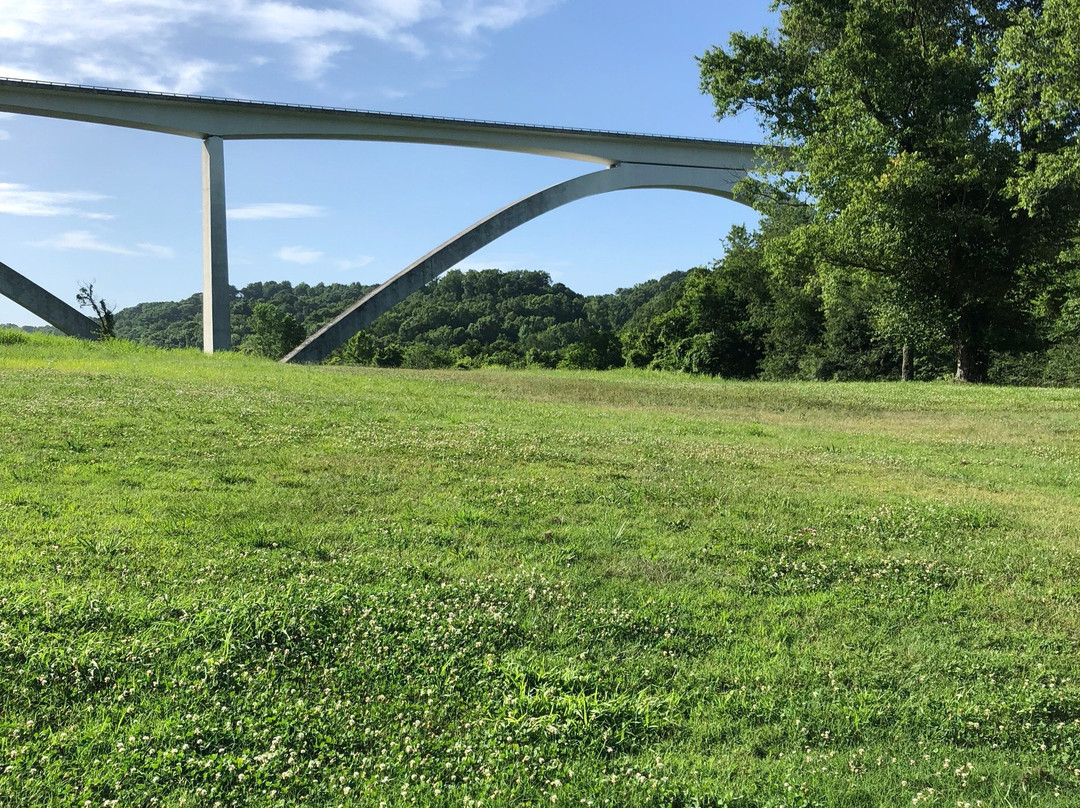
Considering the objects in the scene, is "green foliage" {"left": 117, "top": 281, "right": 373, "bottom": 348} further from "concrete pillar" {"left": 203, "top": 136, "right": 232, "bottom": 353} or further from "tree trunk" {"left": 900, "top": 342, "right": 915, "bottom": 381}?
"tree trunk" {"left": 900, "top": 342, "right": 915, "bottom": 381}

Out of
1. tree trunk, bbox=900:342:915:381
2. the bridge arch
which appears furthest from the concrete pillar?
tree trunk, bbox=900:342:915:381

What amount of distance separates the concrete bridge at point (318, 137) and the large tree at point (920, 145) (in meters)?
7.10

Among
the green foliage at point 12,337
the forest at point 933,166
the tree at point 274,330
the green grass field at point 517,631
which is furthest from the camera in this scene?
the tree at point 274,330

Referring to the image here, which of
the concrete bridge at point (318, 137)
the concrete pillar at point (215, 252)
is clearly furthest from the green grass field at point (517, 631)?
the concrete pillar at point (215, 252)

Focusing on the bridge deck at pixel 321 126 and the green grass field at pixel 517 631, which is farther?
the bridge deck at pixel 321 126

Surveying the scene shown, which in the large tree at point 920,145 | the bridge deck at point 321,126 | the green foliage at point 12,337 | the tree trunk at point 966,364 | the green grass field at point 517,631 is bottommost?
the green grass field at point 517,631

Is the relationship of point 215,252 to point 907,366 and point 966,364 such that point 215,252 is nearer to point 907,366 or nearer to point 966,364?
point 966,364

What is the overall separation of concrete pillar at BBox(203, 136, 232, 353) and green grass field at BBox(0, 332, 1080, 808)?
31.2 meters

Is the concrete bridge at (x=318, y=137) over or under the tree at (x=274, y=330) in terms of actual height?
over

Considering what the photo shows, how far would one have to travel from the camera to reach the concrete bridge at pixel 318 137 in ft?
112

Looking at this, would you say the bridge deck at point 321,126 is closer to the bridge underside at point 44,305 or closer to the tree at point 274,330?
the bridge underside at point 44,305

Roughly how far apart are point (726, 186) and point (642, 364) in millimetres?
20213

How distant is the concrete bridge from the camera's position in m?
34.1

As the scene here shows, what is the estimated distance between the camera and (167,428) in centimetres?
1015
